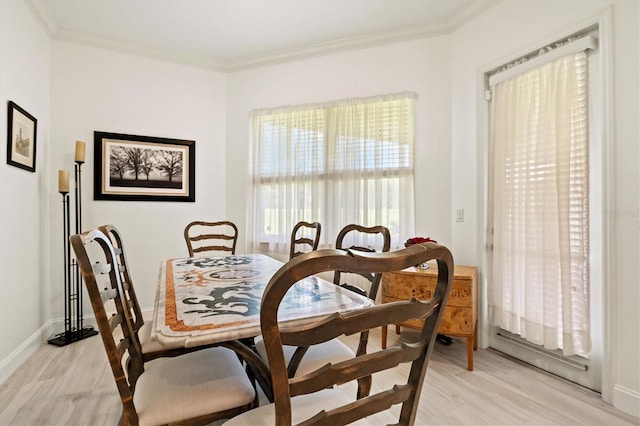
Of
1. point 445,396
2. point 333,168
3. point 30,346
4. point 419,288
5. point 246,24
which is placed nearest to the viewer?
point 445,396

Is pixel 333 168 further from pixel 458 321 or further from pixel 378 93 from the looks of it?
pixel 458 321

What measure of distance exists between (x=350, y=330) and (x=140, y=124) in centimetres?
355

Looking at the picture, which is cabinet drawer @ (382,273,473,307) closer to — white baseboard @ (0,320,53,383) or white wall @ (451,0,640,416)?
white wall @ (451,0,640,416)


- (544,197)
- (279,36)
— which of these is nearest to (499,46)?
(544,197)

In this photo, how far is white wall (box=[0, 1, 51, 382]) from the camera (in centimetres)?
223

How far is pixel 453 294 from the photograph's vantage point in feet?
7.49

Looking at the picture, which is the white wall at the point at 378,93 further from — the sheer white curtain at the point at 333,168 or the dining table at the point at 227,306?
the dining table at the point at 227,306

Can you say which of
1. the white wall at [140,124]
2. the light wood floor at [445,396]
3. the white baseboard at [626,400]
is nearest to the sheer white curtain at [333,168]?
the white wall at [140,124]

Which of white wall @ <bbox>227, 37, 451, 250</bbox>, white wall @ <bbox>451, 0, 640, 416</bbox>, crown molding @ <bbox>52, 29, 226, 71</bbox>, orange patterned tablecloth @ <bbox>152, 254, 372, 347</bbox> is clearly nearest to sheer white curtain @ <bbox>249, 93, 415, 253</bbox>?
white wall @ <bbox>227, 37, 451, 250</bbox>

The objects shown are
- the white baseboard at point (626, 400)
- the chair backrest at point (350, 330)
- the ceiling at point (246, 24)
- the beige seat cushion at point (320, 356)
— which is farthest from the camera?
the ceiling at point (246, 24)

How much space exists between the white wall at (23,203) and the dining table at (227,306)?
1.39 metres

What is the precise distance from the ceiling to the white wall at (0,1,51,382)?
0.33 m

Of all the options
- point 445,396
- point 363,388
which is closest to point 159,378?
point 363,388

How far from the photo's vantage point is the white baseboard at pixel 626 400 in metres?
1.72
